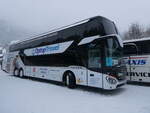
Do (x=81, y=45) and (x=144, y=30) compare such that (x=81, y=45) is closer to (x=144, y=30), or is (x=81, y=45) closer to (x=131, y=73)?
(x=131, y=73)

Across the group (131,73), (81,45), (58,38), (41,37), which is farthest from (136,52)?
(41,37)

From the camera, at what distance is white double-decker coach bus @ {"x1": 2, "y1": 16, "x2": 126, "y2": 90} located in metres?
7.67

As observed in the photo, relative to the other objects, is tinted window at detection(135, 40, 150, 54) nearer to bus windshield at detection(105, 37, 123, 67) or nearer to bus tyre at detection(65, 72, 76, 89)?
bus windshield at detection(105, 37, 123, 67)

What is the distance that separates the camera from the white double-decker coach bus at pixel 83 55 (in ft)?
25.2

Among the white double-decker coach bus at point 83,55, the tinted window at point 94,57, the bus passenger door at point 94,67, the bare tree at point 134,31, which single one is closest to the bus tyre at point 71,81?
the white double-decker coach bus at point 83,55

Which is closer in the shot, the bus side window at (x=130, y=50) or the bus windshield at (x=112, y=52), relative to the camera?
the bus windshield at (x=112, y=52)

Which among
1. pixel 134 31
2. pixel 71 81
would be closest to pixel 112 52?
pixel 71 81

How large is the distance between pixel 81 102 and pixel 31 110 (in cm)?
211

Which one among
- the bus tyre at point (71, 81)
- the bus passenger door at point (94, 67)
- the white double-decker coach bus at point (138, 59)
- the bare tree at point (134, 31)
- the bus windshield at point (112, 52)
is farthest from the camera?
the bare tree at point (134, 31)

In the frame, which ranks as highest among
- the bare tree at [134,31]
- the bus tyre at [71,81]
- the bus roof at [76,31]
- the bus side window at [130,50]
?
the bare tree at [134,31]

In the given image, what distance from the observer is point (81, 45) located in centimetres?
881

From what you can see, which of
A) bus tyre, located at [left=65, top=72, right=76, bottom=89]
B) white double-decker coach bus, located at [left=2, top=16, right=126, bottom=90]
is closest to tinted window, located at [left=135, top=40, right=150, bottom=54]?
white double-decker coach bus, located at [left=2, top=16, right=126, bottom=90]

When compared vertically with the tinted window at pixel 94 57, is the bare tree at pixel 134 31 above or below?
above

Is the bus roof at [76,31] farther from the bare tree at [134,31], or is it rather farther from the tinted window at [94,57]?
the bare tree at [134,31]
